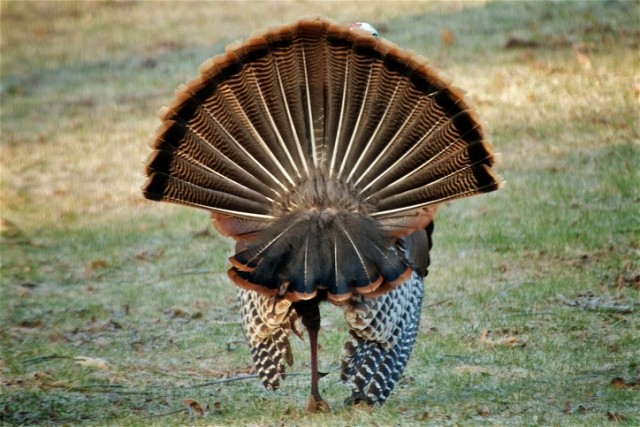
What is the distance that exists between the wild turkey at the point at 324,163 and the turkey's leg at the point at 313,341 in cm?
1

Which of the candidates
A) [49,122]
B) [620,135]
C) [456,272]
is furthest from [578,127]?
[49,122]

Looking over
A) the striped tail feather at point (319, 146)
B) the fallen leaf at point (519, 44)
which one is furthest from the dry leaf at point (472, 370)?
the fallen leaf at point (519, 44)

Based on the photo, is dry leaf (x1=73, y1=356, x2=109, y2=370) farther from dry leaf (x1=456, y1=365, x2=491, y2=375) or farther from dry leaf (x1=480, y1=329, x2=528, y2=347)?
dry leaf (x1=480, y1=329, x2=528, y2=347)

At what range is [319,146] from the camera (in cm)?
647

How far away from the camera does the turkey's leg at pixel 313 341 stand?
6.39 m

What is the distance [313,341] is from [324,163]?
1.01 meters

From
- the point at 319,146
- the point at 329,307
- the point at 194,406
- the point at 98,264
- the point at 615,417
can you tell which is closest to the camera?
the point at 615,417

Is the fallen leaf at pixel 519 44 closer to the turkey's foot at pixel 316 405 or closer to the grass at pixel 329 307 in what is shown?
the grass at pixel 329 307

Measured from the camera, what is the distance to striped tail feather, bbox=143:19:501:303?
621 centimetres

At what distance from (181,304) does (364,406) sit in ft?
11.2

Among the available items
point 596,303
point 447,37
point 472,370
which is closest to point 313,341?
point 472,370

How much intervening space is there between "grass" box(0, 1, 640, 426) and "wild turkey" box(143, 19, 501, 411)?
0.59m

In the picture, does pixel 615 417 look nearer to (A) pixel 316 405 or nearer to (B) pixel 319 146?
(A) pixel 316 405

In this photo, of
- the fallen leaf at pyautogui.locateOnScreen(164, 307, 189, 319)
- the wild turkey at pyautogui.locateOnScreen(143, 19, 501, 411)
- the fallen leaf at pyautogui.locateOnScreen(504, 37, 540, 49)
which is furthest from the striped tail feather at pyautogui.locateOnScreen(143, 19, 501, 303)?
the fallen leaf at pyautogui.locateOnScreen(504, 37, 540, 49)
